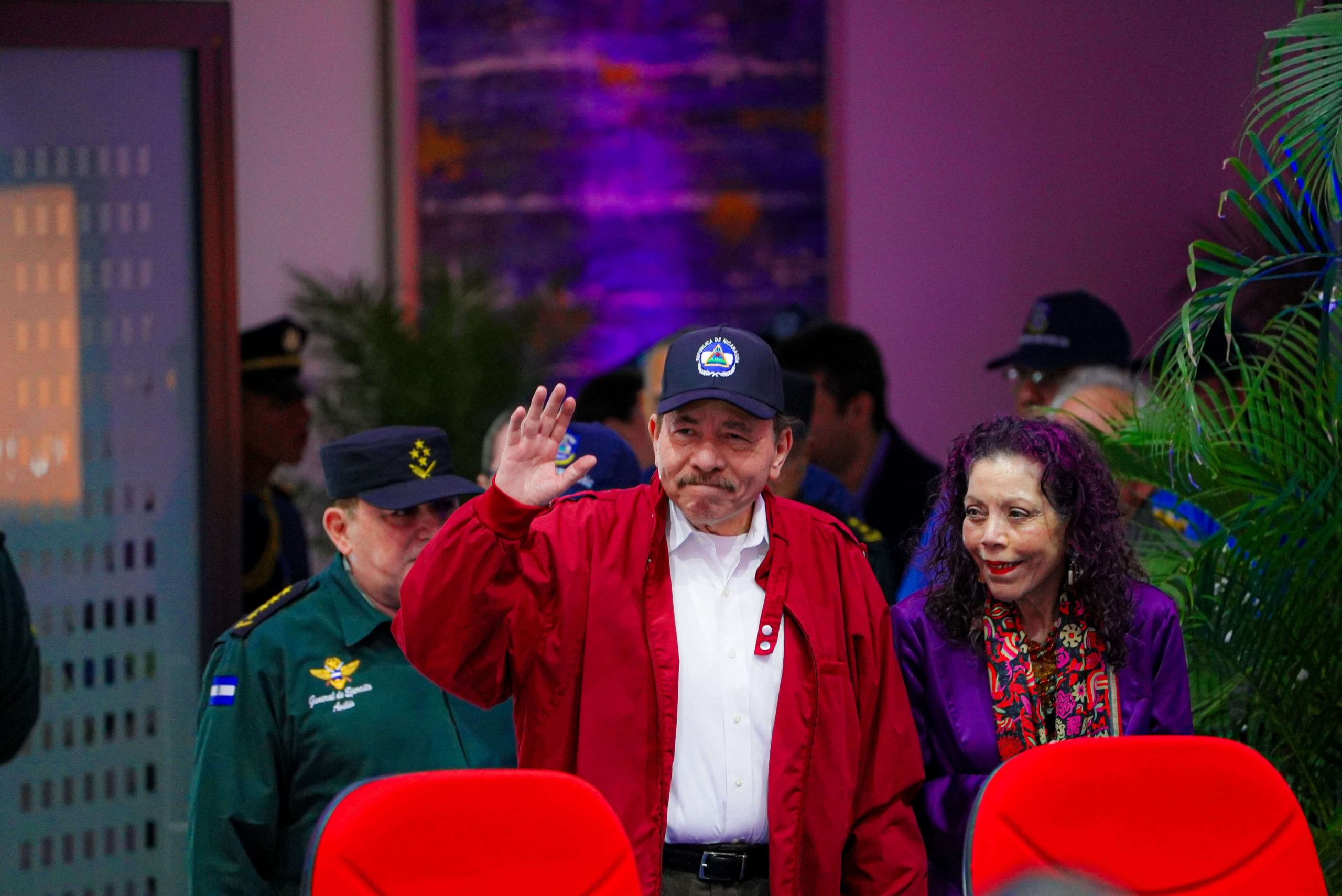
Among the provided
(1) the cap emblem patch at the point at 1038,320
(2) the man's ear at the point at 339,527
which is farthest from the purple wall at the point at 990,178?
(2) the man's ear at the point at 339,527

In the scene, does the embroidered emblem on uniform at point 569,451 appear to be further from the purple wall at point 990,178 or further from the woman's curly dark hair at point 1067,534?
the purple wall at point 990,178

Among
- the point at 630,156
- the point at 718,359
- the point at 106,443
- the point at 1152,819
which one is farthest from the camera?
the point at 630,156

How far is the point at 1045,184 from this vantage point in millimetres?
5973

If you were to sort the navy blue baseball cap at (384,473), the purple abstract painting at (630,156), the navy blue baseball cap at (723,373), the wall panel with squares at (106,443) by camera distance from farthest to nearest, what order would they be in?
1. the purple abstract painting at (630,156)
2. the wall panel with squares at (106,443)
3. the navy blue baseball cap at (384,473)
4. the navy blue baseball cap at (723,373)

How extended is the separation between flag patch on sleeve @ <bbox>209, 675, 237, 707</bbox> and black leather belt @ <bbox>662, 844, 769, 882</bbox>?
750 millimetres

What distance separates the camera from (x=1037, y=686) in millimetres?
2322

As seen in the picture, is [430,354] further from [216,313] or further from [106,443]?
[106,443]

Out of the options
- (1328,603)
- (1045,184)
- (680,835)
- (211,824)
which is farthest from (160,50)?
(1045,184)

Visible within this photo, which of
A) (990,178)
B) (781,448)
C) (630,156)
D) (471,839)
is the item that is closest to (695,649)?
(781,448)

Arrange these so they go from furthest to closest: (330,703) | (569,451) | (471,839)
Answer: (569,451), (330,703), (471,839)

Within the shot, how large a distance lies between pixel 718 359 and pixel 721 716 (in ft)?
1.68

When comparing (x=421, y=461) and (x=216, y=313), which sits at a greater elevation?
(x=216, y=313)

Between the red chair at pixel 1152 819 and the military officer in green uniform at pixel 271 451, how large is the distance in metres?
2.75

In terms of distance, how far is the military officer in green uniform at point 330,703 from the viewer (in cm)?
232
